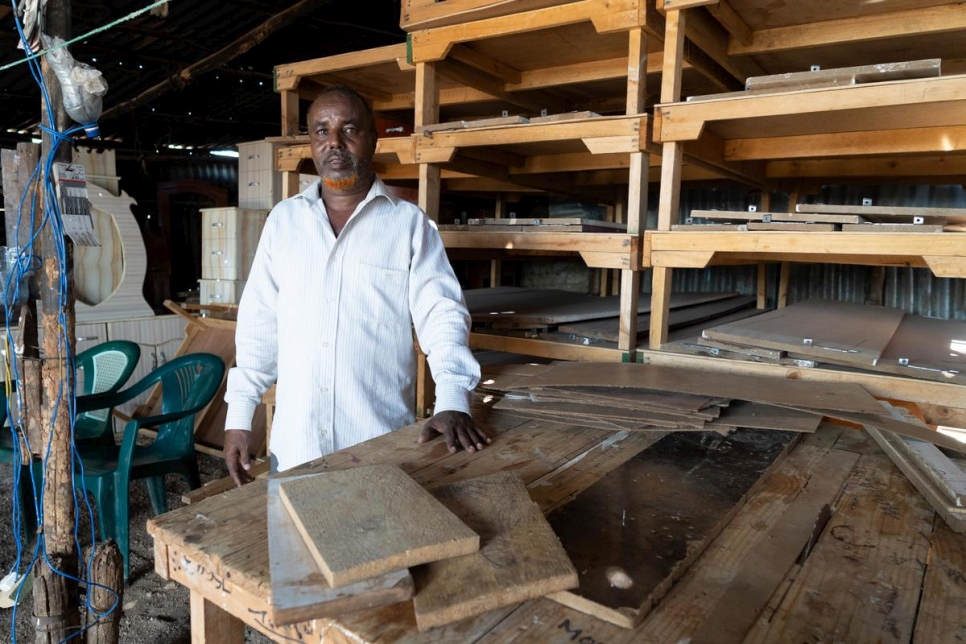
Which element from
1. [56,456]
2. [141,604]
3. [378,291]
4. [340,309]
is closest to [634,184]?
[378,291]

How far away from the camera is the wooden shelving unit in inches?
102

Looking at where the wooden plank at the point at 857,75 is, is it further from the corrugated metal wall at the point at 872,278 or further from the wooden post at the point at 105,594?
the wooden post at the point at 105,594

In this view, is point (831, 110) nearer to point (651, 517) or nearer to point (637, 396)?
point (637, 396)

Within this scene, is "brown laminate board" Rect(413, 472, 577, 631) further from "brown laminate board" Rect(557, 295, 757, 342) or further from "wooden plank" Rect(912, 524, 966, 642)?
"brown laminate board" Rect(557, 295, 757, 342)

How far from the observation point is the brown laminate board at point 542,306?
12.0 ft

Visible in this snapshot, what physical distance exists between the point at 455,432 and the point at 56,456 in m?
2.09

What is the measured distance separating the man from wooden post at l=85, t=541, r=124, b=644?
1.07 metres

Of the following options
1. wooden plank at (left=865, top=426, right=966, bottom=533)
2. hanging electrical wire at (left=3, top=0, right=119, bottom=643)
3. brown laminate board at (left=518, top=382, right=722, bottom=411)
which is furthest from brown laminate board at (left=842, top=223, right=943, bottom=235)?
hanging electrical wire at (left=3, top=0, right=119, bottom=643)

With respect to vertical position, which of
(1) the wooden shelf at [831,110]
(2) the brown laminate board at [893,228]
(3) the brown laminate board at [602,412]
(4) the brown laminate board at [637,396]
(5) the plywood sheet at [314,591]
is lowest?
(5) the plywood sheet at [314,591]

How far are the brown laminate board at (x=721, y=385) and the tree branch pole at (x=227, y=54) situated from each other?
22.8 ft

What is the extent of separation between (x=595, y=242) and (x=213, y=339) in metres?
4.71

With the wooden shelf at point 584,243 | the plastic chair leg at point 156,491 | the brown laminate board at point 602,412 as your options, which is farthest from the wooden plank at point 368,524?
the plastic chair leg at point 156,491

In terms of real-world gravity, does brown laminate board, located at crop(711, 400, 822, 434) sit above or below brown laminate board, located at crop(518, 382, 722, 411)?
below

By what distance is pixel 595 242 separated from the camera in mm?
3197
